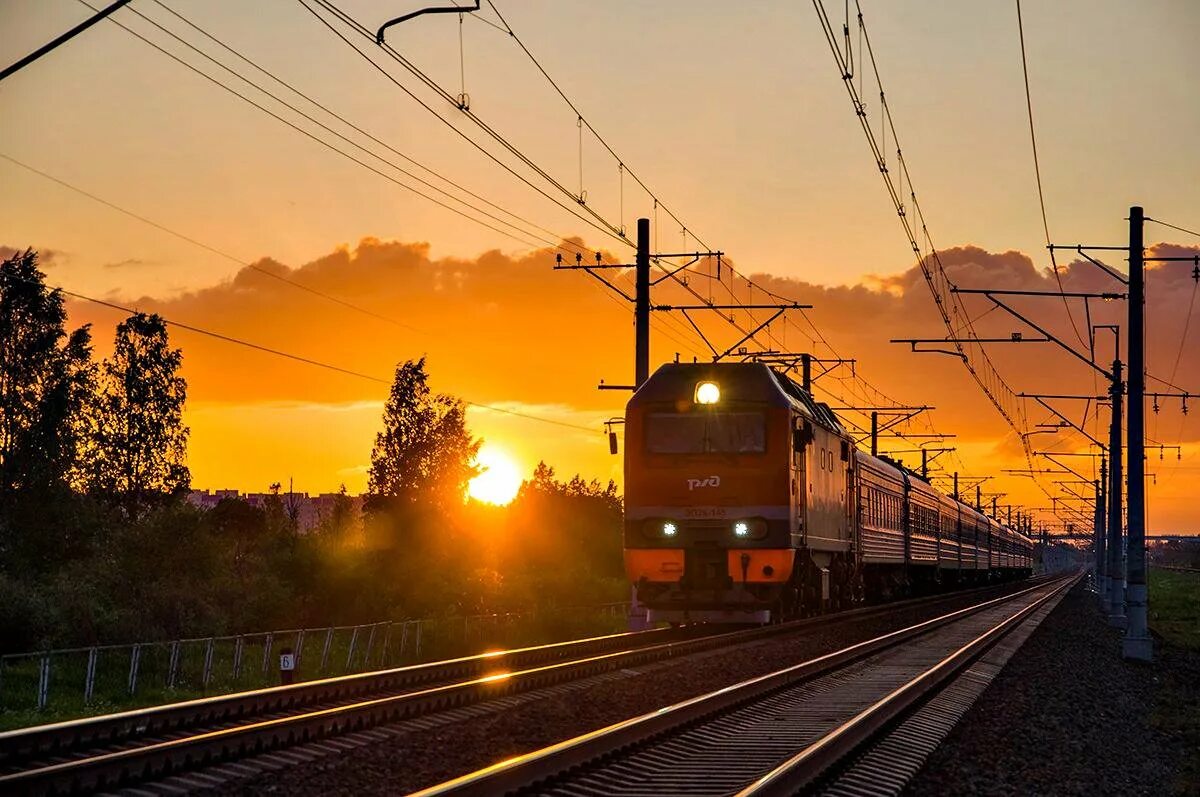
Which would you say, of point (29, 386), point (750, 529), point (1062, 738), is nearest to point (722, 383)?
point (750, 529)

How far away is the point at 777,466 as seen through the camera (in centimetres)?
2359

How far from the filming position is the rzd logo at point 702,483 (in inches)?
938

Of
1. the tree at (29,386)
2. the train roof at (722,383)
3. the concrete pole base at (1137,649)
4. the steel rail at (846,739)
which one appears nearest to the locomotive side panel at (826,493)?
the train roof at (722,383)

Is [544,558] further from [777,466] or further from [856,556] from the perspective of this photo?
[777,466]

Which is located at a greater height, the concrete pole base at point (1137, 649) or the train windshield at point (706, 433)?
the train windshield at point (706, 433)

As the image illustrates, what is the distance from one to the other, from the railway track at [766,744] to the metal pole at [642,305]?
1084cm

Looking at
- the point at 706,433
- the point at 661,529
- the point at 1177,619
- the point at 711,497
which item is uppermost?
the point at 706,433

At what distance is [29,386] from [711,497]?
52458 mm

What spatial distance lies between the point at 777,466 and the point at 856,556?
32.5ft

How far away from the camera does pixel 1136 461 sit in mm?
24438

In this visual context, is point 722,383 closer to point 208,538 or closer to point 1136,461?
point 1136,461

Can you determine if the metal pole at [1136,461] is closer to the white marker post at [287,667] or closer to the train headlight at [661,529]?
the train headlight at [661,529]

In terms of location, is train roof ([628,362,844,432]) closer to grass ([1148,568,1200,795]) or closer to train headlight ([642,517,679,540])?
train headlight ([642,517,679,540])

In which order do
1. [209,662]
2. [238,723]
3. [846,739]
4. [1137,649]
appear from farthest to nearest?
[1137,649] < [209,662] < [238,723] < [846,739]
